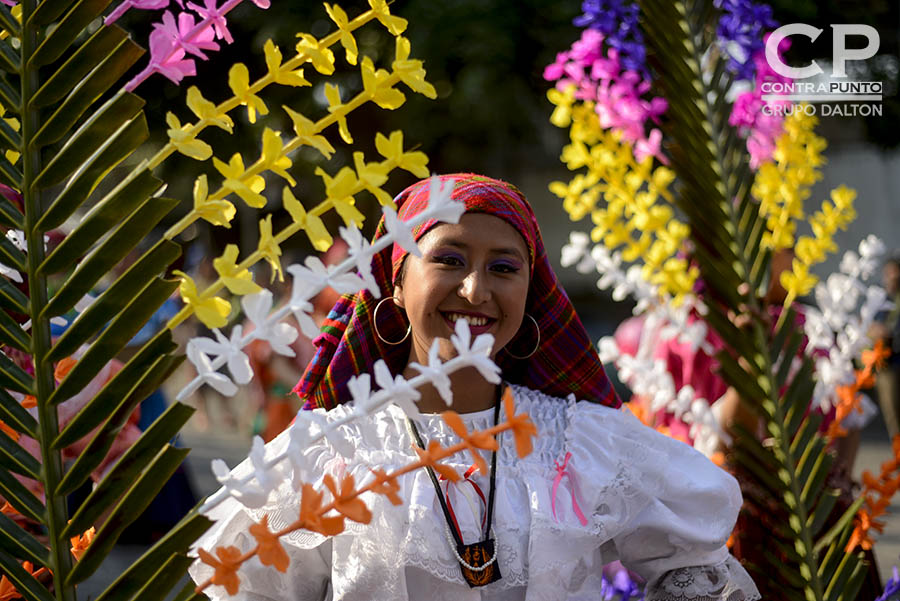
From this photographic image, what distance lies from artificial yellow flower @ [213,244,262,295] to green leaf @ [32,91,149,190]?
0.22m

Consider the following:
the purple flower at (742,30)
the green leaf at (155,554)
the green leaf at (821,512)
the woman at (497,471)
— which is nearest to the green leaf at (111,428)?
the green leaf at (155,554)

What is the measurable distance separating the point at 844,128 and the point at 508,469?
57.1 feet

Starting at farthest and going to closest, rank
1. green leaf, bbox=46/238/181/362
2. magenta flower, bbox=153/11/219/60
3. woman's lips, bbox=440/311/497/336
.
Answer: woman's lips, bbox=440/311/497/336, magenta flower, bbox=153/11/219/60, green leaf, bbox=46/238/181/362

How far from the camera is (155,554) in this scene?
3.59 feet

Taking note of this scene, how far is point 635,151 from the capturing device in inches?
119

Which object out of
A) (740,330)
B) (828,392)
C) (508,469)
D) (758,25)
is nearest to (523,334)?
(508,469)

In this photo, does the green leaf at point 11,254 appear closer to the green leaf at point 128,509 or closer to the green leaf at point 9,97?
the green leaf at point 9,97

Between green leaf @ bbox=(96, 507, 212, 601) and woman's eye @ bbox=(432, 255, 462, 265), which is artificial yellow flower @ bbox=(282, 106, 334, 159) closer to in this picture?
green leaf @ bbox=(96, 507, 212, 601)

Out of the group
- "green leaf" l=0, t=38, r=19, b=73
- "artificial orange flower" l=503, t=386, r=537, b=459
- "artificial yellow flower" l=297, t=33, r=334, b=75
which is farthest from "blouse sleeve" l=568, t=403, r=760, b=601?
"green leaf" l=0, t=38, r=19, b=73

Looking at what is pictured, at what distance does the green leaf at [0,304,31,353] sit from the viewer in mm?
1118

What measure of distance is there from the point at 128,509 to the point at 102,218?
31cm

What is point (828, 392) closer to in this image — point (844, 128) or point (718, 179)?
point (718, 179)

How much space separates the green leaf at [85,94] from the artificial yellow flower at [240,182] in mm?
175

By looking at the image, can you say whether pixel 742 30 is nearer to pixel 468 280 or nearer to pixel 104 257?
pixel 468 280
